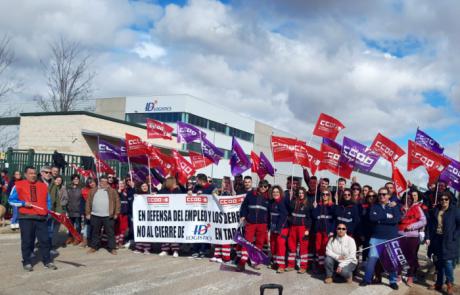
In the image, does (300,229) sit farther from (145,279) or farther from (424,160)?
(145,279)

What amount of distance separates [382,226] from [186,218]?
4.58 meters

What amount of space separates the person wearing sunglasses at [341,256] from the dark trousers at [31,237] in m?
5.59

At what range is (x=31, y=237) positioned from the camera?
8609mm

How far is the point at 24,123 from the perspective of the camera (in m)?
25.3

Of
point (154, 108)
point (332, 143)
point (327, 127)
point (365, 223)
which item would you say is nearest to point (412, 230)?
point (365, 223)

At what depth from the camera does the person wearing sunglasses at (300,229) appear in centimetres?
958

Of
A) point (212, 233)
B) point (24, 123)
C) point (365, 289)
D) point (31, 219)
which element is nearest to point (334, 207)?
point (365, 289)

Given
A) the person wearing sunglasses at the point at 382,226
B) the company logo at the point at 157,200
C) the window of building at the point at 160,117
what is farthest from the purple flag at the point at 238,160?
the window of building at the point at 160,117

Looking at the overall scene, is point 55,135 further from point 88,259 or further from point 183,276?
point 183,276

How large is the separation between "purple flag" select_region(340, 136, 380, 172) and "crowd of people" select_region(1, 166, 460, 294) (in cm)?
70

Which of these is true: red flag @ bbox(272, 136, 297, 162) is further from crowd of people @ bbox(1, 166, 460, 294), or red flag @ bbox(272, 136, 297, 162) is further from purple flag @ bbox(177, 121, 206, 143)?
purple flag @ bbox(177, 121, 206, 143)

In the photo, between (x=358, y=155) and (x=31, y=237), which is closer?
(x=31, y=237)

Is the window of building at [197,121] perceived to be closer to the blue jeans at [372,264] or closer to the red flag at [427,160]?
the red flag at [427,160]

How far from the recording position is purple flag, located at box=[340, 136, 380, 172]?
11164 mm
